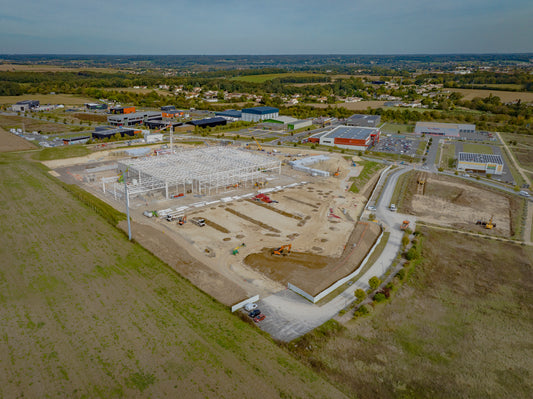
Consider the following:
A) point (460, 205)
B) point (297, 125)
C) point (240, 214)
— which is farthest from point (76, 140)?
point (460, 205)

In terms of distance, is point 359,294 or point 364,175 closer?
point 359,294

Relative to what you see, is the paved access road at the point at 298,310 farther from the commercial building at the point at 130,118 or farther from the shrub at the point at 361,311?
the commercial building at the point at 130,118

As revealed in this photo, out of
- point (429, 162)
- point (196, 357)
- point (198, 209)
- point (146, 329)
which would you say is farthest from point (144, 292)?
point (429, 162)

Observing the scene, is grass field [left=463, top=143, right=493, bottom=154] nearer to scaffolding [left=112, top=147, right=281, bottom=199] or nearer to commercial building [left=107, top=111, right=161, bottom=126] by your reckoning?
scaffolding [left=112, top=147, right=281, bottom=199]

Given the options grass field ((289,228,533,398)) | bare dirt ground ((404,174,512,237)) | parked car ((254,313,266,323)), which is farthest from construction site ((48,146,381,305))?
bare dirt ground ((404,174,512,237))

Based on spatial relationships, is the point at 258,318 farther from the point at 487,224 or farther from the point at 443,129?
the point at 443,129
